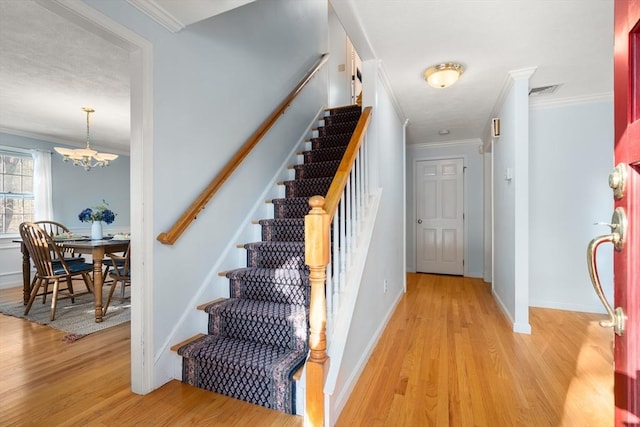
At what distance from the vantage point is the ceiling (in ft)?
6.01

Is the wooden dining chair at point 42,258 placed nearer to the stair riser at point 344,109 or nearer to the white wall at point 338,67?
the stair riser at point 344,109

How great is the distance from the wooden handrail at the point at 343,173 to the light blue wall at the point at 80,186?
5527mm

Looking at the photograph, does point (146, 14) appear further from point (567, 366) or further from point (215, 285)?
point (567, 366)

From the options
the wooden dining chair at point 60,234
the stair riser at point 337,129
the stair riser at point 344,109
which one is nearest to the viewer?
the stair riser at point 337,129

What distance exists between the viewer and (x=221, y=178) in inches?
87.0

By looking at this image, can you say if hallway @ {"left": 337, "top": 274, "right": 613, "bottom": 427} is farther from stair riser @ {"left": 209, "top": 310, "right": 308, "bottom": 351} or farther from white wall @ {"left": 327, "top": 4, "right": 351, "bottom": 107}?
white wall @ {"left": 327, "top": 4, "right": 351, "bottom": 107}

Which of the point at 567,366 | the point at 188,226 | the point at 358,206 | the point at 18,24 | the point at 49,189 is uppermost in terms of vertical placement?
the point at 18,24

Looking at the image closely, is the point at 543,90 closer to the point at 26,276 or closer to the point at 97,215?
the point at 97,215

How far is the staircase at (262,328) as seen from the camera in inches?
64.1

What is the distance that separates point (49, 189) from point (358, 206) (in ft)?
18.0

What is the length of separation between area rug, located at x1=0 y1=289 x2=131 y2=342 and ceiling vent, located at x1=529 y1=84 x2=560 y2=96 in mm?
4659

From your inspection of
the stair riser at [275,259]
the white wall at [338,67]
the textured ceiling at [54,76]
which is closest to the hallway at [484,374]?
the stair riser at [275,259]

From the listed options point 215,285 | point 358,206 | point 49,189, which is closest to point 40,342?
point 215,285

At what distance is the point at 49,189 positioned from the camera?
494 cm
